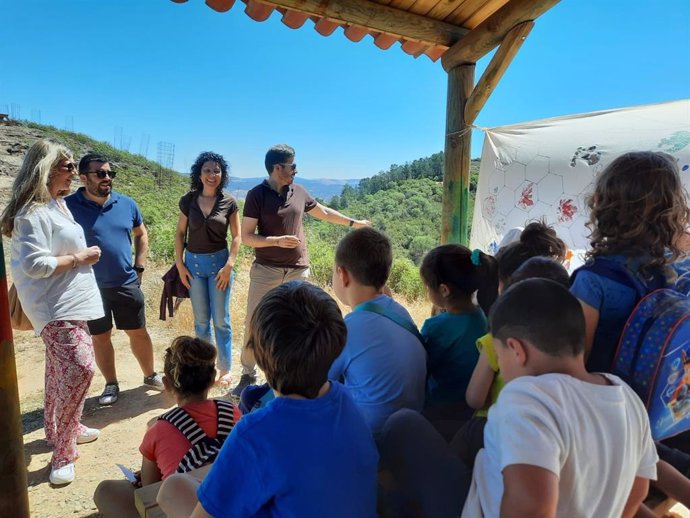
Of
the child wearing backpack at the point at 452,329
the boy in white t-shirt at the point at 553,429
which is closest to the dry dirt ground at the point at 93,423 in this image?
the child wearing backpack at the point at 452,329

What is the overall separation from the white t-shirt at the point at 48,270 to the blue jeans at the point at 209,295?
2.88ft

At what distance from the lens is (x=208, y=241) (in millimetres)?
3225

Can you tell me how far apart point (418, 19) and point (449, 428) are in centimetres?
265

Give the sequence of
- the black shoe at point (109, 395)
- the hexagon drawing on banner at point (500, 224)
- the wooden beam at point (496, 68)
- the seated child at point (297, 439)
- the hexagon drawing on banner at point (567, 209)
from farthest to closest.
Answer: the hexagon drawing on banner at point (500, 224) < the black shoe at point (109, 395) < the hexagon drawing on banner at point (567, 209) < the wooden beam at point (496, 68) < the seated child at point (297, 439)

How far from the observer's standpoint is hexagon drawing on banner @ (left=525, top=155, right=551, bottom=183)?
10.5ft

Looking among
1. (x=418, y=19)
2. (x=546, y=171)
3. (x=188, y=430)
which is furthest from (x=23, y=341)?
(x=546, y=171)

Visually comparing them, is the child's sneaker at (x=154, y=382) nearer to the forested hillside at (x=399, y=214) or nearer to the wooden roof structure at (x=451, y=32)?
the wooden roof structure at (x=451, y=32)

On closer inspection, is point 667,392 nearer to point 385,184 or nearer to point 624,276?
point 624,276

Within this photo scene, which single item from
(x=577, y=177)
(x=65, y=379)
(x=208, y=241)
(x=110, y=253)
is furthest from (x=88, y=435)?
(x=577, y=177)

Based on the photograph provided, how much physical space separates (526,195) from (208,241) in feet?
8.06

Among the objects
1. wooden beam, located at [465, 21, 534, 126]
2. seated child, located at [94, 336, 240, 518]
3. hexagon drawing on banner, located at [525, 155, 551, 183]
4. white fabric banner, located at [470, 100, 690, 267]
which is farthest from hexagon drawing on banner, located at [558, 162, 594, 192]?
seated child, located at [94, 336, 240, 518]

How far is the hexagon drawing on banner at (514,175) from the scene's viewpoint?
3363 mm

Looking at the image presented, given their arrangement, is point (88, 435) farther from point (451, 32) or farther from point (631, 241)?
point (451, 32)

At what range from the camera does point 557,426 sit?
844 mm
